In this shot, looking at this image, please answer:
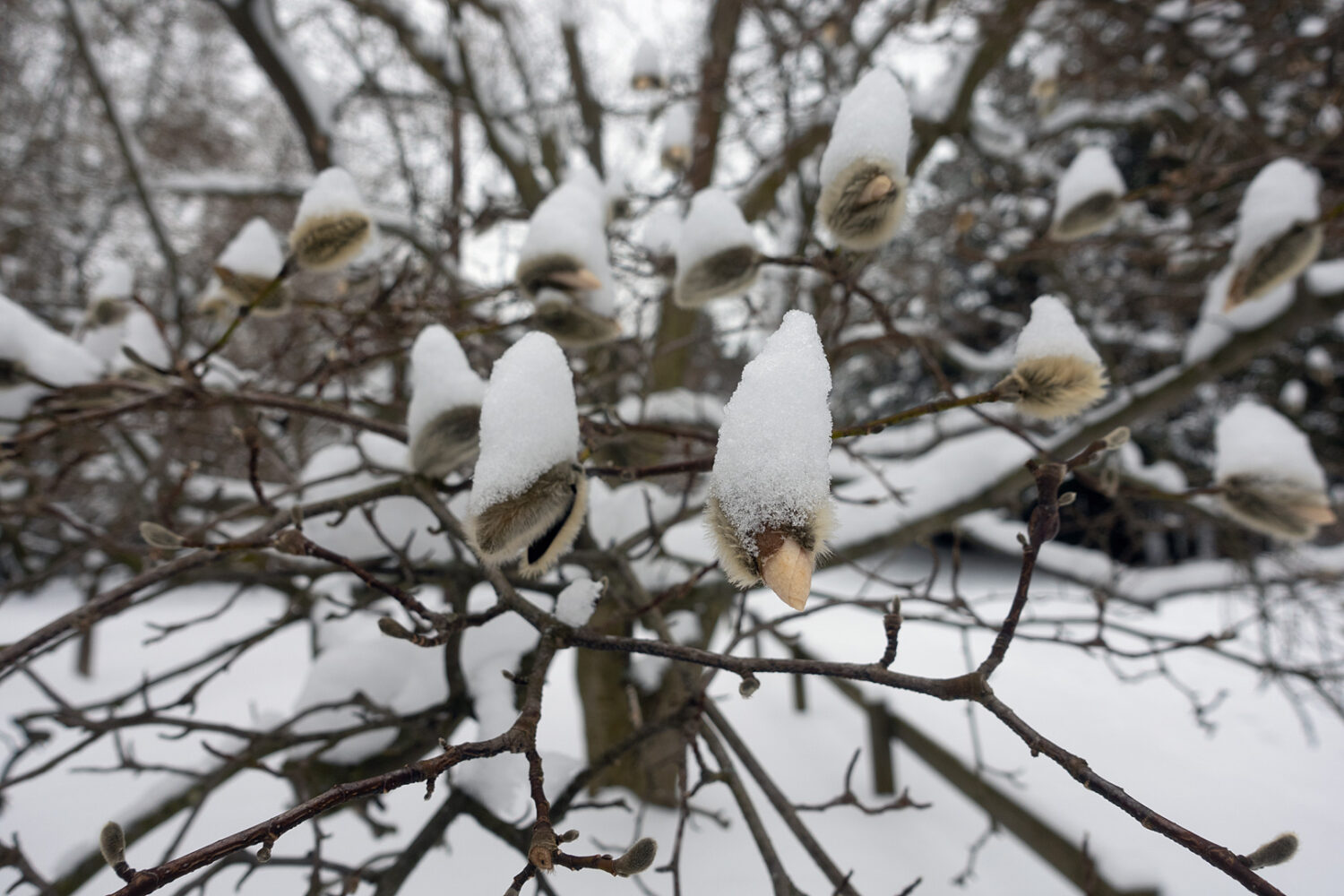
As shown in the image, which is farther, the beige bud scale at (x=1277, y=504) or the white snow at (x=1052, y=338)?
the beige bud scale at (x=1277, y=504)

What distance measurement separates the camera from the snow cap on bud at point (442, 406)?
0.68 metres

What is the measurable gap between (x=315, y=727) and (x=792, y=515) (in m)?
1.16

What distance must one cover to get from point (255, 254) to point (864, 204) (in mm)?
961

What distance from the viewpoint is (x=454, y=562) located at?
39.7 inches

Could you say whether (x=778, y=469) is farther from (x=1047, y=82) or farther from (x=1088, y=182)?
(x=1047, y=82)

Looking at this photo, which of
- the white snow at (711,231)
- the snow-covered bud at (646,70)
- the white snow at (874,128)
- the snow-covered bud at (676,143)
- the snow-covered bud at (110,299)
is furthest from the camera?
the snow-covered bud at (646,70)

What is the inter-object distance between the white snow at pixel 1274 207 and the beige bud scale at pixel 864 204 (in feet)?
2.46

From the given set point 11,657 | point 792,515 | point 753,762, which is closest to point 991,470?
point 753,762

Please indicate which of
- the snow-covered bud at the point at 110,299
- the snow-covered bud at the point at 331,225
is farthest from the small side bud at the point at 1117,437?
the snow-covered bud at the point at 110,299

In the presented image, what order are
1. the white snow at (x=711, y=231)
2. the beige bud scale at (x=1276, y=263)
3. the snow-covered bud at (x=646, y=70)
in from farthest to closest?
the snow-covered bud at (x=646, y=70)
the beige bud scale at (x=1276, y=263)
the white snow at (x=711, y=231)

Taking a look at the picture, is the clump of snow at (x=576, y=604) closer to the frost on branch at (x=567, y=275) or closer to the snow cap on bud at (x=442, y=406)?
the snow cap on bud at (x=442, y=406)

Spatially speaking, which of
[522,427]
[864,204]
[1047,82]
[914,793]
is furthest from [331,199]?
[914,793]

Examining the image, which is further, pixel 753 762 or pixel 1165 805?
pixel 1165 805

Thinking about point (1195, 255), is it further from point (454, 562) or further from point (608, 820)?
point (608, 820)
